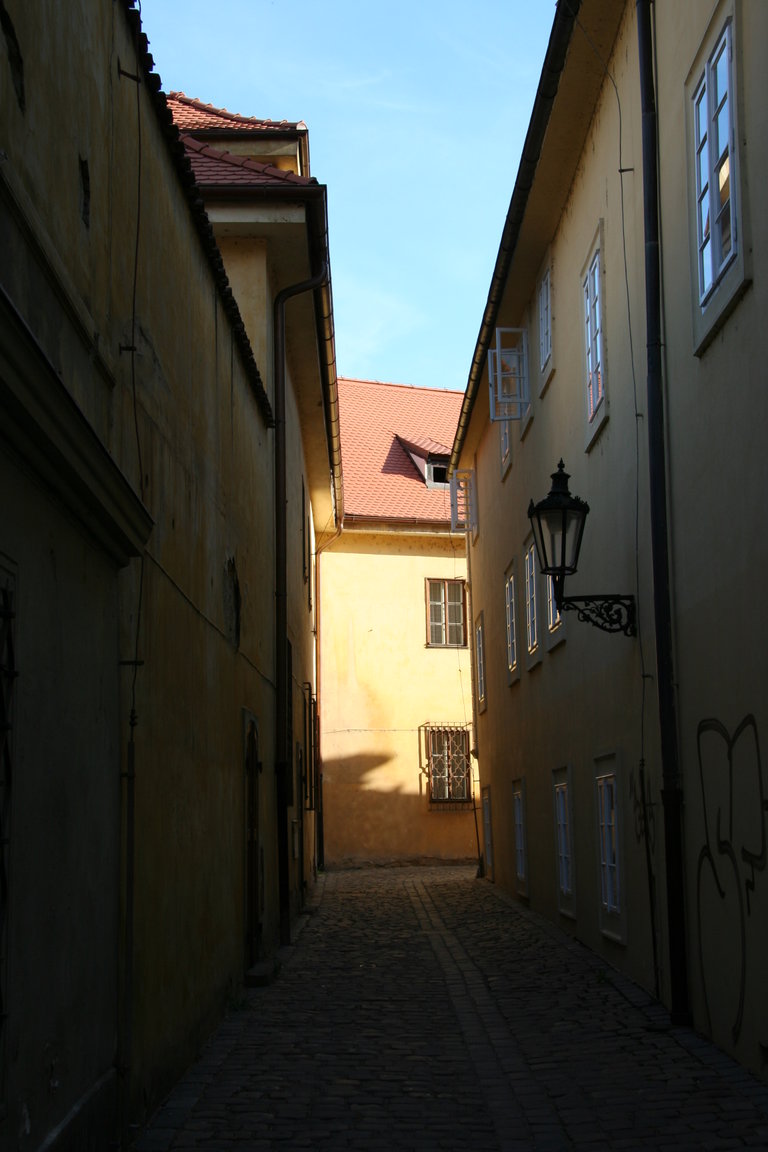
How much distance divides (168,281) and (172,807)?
3013mm

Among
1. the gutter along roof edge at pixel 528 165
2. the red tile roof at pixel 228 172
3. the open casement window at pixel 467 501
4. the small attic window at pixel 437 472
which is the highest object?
the small attic window at pixel 437 472

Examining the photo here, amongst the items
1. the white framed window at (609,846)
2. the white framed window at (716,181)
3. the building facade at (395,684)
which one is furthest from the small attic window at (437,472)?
the white framed window at (716,181)

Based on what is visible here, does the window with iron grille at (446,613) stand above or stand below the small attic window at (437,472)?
below

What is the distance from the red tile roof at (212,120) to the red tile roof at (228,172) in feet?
9.47

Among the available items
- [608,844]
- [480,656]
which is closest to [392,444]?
[480,656]

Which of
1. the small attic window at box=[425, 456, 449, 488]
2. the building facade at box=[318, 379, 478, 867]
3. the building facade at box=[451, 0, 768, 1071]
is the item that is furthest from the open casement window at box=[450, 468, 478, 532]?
the building facade at box=[451, 0, 768, 1071]

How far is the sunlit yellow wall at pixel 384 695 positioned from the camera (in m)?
28.1

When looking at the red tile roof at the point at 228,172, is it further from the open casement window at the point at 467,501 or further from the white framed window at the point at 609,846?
the open casement window at the point at 467,501

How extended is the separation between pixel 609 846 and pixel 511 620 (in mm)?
7635

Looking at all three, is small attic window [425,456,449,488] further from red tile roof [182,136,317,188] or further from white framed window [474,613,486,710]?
red tile roof [182,136,317,188]

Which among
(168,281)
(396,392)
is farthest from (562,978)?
(396,392)

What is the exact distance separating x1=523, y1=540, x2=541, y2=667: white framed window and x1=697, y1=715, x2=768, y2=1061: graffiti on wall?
7892mm

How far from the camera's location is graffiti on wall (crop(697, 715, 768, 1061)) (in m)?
7.10

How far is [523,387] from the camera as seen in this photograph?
16.9 meters
